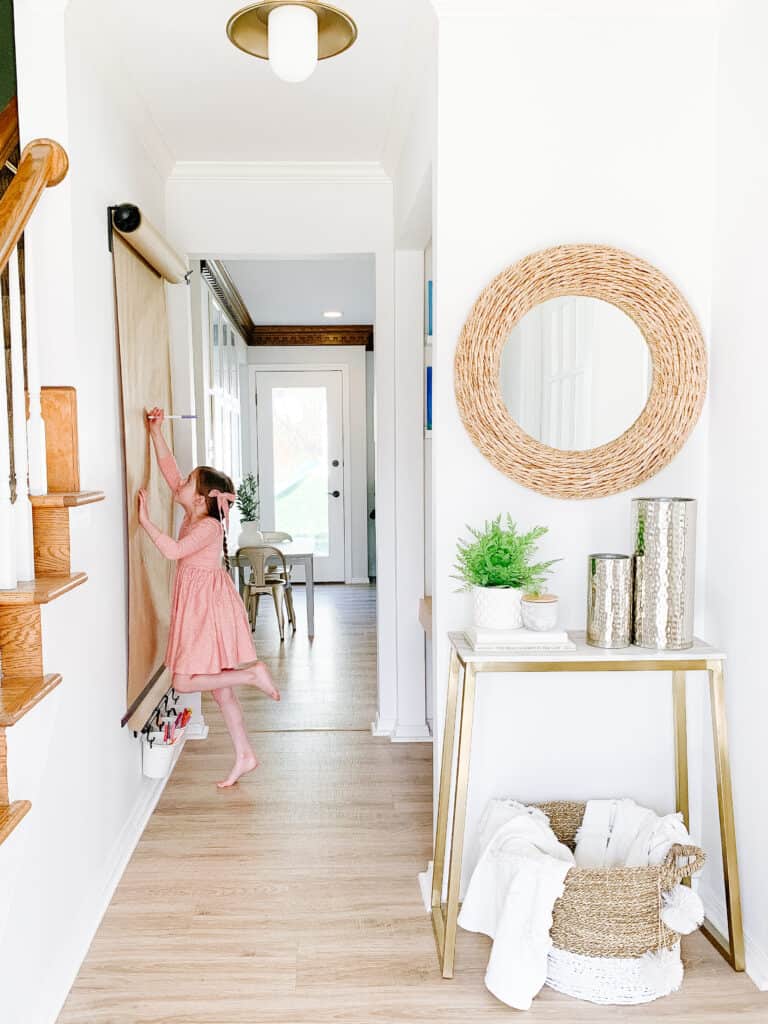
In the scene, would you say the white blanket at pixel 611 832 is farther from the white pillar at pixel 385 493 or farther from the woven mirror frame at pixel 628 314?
the white pillar at pixel 385 493

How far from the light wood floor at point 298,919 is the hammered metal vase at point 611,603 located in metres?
0.81

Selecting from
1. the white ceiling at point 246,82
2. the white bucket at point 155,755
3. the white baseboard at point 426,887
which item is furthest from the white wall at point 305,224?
the white baseboard at point 426,887

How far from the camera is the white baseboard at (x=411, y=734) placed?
361 cm

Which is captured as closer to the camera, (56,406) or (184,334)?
(56,406)

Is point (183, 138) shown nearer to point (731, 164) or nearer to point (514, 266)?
point (514, 266)

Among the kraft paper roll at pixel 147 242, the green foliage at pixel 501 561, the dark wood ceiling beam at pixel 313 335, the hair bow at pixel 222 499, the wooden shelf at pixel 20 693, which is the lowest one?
the wooden shelf at pixel 20 693

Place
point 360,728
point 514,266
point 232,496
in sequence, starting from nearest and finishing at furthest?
point 514,266
point 232,496
point 360,728

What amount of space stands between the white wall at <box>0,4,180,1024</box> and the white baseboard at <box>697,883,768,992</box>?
1.60 meters

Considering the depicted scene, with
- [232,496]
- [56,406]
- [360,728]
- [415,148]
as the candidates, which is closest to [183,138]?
[415,148]

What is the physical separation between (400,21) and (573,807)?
2.22 metres

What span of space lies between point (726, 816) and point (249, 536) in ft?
13.0

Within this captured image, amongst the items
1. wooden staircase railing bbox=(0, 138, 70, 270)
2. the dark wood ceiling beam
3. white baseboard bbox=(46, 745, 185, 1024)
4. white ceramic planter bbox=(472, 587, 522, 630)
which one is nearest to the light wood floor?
white baseboard bbox=(46, 745, 185, 1024)

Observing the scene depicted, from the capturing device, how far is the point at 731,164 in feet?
6.86

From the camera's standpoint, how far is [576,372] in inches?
86.6
